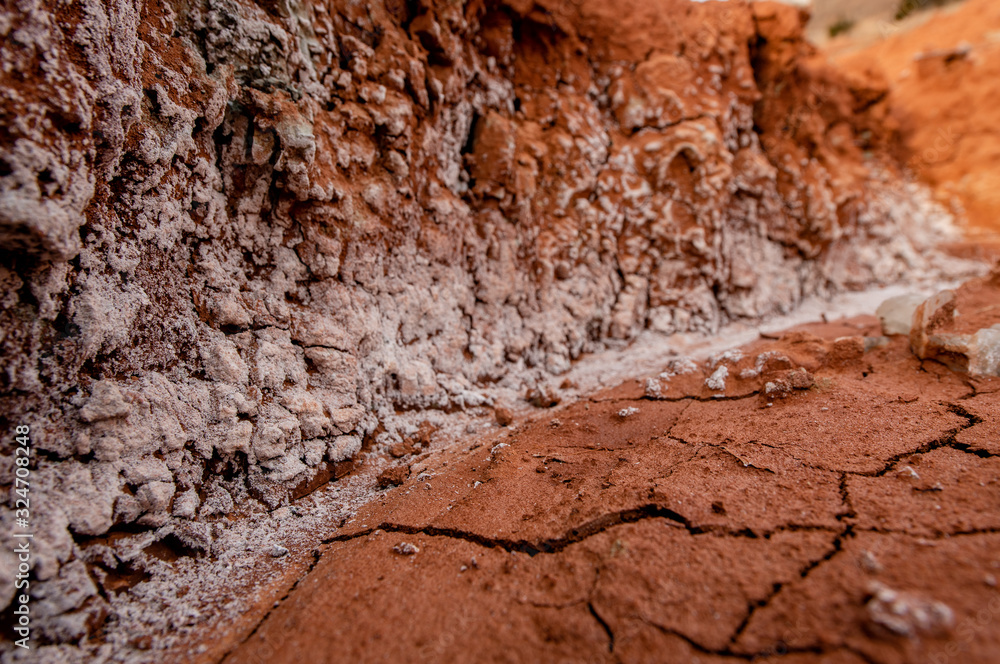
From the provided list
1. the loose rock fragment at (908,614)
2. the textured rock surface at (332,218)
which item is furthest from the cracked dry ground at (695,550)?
the textured rock surface at (332,218)

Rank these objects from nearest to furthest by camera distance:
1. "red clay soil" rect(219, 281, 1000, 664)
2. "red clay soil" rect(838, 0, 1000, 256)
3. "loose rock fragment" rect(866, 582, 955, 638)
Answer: "loose rock fragment" rect(866, 582, 955, 638) → "red clay soil" rect(219, 281, 1000, 664) → "red clay soil" rect(838, 0, 1000, 256)

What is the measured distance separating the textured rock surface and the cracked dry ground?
25.8 inches

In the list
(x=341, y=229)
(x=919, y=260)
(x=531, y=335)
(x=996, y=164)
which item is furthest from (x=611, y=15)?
(x=996, y=164)

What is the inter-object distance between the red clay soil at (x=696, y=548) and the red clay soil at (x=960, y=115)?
24.5 feet

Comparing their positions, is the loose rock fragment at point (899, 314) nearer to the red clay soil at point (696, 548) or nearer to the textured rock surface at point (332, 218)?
the red clay soil at point (696, 548)

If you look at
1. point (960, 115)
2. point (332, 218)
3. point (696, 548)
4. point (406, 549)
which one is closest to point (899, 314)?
point (696, 548)

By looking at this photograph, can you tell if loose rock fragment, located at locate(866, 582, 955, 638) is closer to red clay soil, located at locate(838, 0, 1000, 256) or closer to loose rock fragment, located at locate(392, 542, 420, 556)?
loose rock fragment, located at locate(392, 542, 420, 556)

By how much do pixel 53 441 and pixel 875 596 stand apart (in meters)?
2.25

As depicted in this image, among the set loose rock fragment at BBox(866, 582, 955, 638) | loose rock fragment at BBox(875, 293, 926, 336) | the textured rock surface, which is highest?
the textured rock surface

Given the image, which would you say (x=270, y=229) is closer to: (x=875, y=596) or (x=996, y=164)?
(x=875, y=596)

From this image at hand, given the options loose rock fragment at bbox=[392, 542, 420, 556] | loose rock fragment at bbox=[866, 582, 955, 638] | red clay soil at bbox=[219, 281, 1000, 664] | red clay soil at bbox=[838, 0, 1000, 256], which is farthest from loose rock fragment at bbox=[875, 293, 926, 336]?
red clay soil at bbox=[838, 0, 1000, 256]

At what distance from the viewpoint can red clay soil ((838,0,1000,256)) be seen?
6855 millimetres

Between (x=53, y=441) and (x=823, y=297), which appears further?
(x=823, y=297)

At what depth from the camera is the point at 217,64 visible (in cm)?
186
